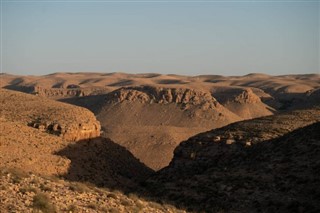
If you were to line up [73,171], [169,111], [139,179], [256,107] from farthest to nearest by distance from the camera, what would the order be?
[256,107] → [169,111] → [139,179] → [73,171]

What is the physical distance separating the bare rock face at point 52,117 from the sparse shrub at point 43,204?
46.1 feet

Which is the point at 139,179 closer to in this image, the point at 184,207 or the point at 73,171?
the point at 73,171

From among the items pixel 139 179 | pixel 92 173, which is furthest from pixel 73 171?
pixel 139 179

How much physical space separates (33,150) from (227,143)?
8088 millimetres

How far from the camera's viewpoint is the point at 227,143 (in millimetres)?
23703

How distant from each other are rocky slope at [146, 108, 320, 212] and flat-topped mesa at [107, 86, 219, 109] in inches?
1028

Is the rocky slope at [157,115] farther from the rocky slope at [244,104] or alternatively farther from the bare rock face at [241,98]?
the bare rock face at [241,98]

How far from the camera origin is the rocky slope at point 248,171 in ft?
60.5

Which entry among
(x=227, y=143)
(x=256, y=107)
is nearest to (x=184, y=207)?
(x=227, y=143)

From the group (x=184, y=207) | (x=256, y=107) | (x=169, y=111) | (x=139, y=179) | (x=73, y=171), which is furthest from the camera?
(x=256, y=107)

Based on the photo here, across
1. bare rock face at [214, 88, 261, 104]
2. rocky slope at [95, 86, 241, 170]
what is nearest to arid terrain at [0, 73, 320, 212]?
rocky slope at [95, 86, 241, 170]

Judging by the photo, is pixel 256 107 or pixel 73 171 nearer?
pixel 73 171

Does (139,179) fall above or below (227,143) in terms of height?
below

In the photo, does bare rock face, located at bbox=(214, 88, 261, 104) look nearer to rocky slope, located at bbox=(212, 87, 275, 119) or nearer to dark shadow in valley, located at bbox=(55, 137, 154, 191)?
rocky slope, located at bbox=(212, 87, 275, 119)
